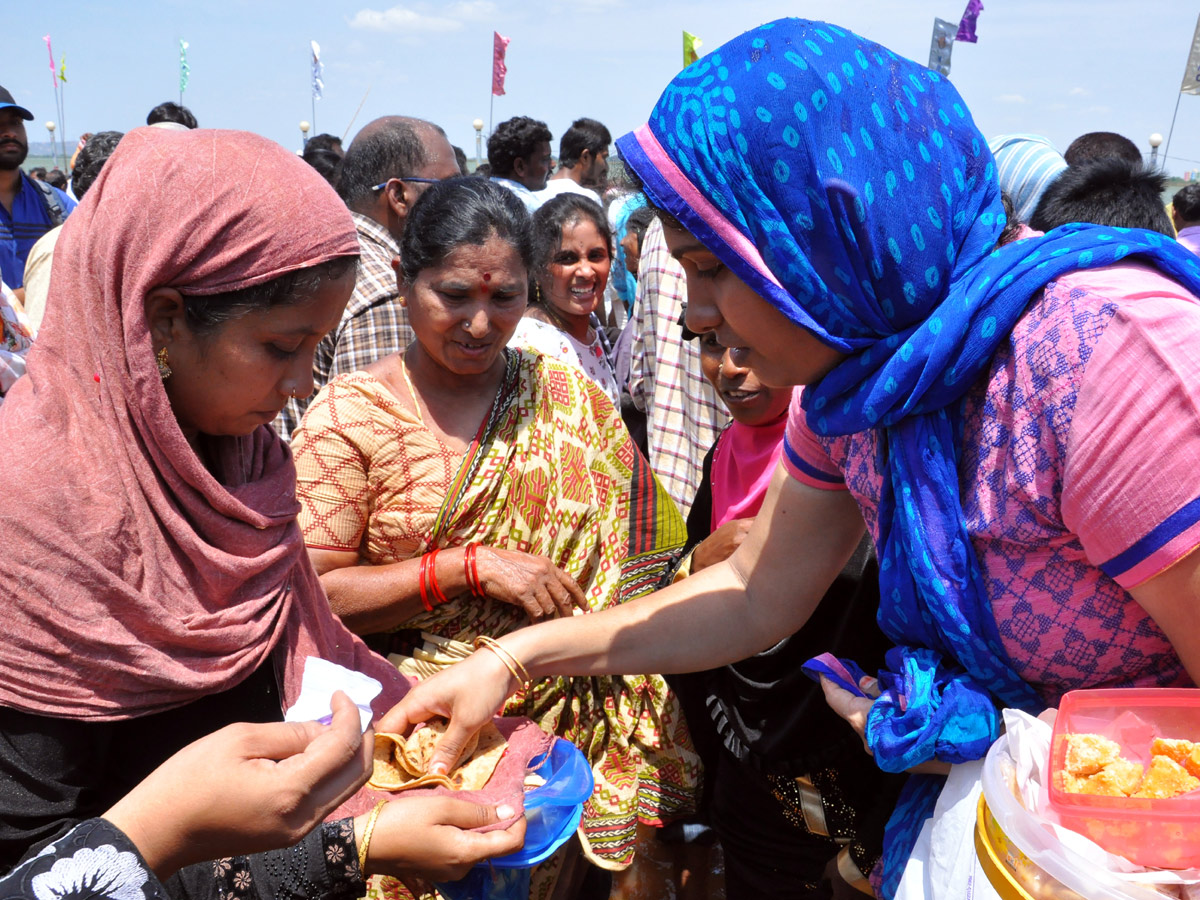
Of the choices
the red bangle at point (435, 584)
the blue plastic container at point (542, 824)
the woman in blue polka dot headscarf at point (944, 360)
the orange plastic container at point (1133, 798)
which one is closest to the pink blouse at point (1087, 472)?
the woman in blue polka dot headscarf at point (944, 360)

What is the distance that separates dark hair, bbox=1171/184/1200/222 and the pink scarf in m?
4.71

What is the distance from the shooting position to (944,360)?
1323 millimetres

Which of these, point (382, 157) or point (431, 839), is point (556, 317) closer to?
point (382, 157)

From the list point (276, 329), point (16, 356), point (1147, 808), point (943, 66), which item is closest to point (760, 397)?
point (276, 329)

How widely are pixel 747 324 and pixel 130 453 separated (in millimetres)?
1026

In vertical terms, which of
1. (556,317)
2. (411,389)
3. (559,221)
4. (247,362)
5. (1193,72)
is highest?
(1193,72)

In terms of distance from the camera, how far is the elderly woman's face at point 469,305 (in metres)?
2.73

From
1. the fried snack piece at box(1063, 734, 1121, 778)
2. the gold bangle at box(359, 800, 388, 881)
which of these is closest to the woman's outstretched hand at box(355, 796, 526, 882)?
the gold bangle at box(359, 800, 388, 881)

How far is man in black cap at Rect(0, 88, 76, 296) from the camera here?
251 inches

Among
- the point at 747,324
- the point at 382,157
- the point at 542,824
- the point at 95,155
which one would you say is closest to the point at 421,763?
the point at 542,824

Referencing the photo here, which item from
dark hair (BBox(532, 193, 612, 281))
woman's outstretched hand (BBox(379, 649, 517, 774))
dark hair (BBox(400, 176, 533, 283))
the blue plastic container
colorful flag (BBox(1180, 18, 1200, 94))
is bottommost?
the blue plastic container

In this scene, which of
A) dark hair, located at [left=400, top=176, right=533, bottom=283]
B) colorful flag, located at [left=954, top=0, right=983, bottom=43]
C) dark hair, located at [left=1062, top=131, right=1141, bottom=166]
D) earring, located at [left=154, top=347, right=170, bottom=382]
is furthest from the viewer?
colorful flag, located at [left=954, top=0, right=983, bottom=43]

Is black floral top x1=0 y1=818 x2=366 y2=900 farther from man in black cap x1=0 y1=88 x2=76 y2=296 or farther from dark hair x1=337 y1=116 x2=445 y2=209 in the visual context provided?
man in black cap x1=0 y1=88 x2=76 y2=296

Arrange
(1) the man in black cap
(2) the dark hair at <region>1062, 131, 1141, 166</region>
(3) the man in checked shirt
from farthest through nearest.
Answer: (1) the man in black cap, (2) the dark hair at <region>1062, 131, 1141, 166</region>, (3) the man in checked shirt
